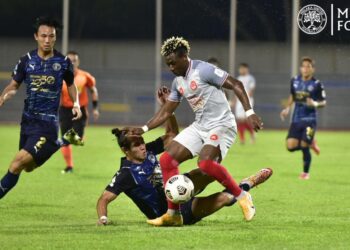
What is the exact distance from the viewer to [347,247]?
852 cm

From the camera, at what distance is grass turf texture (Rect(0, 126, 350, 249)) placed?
878cm

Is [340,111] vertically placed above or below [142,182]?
below

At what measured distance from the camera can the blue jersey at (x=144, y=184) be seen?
9656 millimetres

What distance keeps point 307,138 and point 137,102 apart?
20259mm

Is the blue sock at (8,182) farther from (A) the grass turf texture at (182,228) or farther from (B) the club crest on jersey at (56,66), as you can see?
(B) the club crest on jersey at (56,66)

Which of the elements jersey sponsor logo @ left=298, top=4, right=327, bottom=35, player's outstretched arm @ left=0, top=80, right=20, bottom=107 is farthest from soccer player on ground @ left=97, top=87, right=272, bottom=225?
jersey sponsor logo @ left=298, top=4, right=327, bottom=35

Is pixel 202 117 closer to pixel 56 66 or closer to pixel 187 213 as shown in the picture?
pixel 187 213

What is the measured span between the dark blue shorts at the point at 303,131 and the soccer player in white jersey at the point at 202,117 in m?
6.88

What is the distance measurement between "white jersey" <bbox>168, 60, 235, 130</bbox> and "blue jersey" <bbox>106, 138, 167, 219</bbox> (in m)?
0.69

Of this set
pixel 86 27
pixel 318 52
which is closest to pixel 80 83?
pixel 318 52

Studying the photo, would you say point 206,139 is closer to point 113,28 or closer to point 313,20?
point 313,20

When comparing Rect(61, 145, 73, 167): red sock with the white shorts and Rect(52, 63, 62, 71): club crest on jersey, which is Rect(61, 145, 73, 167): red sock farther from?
the white shorts

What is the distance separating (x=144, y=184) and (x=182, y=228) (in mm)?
585

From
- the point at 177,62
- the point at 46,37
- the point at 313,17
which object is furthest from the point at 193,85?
the point at 313,17
